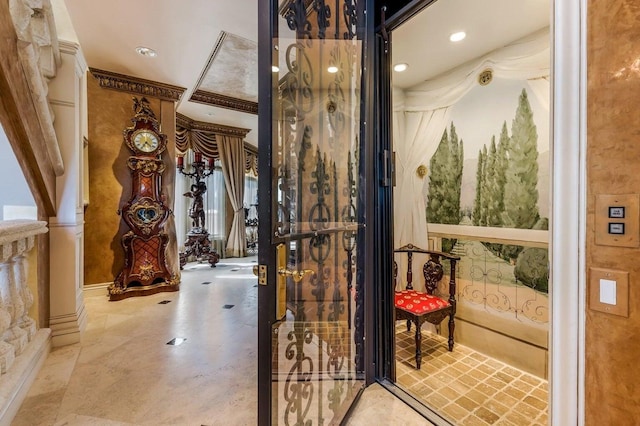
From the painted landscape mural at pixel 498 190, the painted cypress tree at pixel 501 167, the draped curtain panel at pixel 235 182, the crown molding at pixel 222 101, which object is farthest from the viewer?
the draped curtain panel at pixel 235 182

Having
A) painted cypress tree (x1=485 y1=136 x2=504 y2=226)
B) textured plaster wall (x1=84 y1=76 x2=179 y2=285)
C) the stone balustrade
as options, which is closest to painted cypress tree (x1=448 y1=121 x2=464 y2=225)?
painted cypress tree (x1=485 y1=136 x2=504 y2=226)

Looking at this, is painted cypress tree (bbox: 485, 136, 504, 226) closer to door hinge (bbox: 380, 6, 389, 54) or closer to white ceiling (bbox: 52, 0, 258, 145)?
door hinge (bbox: 380, 6, 389, 54)

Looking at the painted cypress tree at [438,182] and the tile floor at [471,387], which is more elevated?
the painted cypress tree at [438,182]

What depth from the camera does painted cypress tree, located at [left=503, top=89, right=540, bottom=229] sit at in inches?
89.8

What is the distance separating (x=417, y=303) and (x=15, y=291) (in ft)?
9.11

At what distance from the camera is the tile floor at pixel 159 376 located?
152 centimetres

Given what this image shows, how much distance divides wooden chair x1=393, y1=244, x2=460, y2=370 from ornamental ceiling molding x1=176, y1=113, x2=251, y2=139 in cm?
Result: 470

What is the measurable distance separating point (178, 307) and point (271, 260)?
2.80m

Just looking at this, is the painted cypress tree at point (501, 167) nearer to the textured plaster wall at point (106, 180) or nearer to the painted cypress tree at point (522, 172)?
the painted cypress tree at point (522, 172)

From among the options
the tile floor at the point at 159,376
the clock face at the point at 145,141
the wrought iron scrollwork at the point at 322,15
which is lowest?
the tile floor at the point at 159,376

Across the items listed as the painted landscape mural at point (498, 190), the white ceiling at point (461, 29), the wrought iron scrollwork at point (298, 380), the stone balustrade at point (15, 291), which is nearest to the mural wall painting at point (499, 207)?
the painted landscape mural at point (498, 190)

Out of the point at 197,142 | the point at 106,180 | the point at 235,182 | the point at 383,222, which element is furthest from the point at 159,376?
the point at 235,182

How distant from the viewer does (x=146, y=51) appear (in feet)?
10.2

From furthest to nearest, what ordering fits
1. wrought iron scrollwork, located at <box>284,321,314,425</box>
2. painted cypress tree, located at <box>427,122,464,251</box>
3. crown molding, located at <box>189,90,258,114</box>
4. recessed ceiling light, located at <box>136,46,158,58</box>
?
crown molding, located at <box>189,90,258,114</box> → recessed ceiling light, located at <box>136,46,158,58</box> → painted cypress tree, located at <box>427,122,464,251</box> → wrought iron scrollwork, located at <box>284,321,314,425</box>
